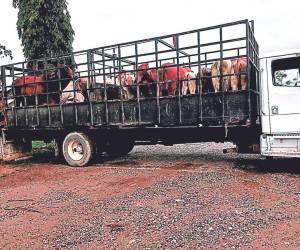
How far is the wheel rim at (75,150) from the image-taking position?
1016 cm

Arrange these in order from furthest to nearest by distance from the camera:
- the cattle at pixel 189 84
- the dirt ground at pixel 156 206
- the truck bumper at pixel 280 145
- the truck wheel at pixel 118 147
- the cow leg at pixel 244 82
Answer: the truck wheel at pixel 118 147 < the cattle at pixel 189 84 < the cow leg at pixel 244 82 < the truck bumper at pixel 280 145 < the dirt ground at pixel 156 206

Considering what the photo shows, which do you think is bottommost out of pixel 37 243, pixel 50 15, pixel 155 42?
pixel 37 243

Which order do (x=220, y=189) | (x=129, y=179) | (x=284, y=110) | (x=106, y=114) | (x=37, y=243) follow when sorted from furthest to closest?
1. (x=106, y=114)
2. (x=129, y=179)
3. (x=284, y=110)
4. (x=220, y=189)
5. (x=37, y=243)

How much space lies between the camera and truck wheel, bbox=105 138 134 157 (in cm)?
1050

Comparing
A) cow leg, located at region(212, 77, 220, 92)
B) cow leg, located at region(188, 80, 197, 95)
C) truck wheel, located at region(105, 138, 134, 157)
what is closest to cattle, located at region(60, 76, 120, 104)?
truck wheel, located at region(105, 138, 134, 157)

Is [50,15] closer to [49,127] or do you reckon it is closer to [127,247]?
[49,127]

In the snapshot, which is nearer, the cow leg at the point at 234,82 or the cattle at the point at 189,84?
the cow leg at the point at 234,82

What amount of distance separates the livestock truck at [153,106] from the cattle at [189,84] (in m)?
0.05

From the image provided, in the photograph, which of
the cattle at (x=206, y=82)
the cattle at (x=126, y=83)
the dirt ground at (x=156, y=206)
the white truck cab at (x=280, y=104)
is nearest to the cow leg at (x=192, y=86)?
the cattle at (x=206, y=82)

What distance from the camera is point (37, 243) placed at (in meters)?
4.49

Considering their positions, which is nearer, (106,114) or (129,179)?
(129,179)

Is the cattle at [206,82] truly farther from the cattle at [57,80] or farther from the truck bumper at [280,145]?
the cattle at [57,80]

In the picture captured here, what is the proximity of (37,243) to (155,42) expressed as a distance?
5484 mm

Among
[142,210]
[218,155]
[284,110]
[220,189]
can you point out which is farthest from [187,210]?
[218,155]
